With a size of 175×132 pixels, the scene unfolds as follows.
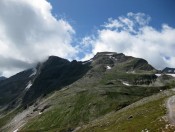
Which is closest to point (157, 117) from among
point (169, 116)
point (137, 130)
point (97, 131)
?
point (169, 116)

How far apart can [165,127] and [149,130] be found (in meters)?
4.90

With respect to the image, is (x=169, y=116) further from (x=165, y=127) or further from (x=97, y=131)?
(x=97, y=131)

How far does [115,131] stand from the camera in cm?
9988

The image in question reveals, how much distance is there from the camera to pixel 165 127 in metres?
79.9

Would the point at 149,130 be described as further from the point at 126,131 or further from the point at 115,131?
the point at 115,131

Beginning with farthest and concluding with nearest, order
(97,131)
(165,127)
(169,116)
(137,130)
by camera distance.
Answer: (97,131) < (169,116) < (137,130) < (165,127)

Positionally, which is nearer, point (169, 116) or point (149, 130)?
point (149, 130)

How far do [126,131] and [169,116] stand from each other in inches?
553

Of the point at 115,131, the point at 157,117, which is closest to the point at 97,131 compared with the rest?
the point at 115,131

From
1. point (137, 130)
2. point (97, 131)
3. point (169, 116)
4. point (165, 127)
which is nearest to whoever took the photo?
point (165, 127)

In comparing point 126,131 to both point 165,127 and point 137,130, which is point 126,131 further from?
point 165,127

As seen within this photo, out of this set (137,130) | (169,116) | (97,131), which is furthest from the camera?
(97,131)

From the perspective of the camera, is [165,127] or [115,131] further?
[115,131]

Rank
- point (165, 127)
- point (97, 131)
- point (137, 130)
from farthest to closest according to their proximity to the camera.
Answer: point (97, 131) → point (137, 130) → point (165, 127)
